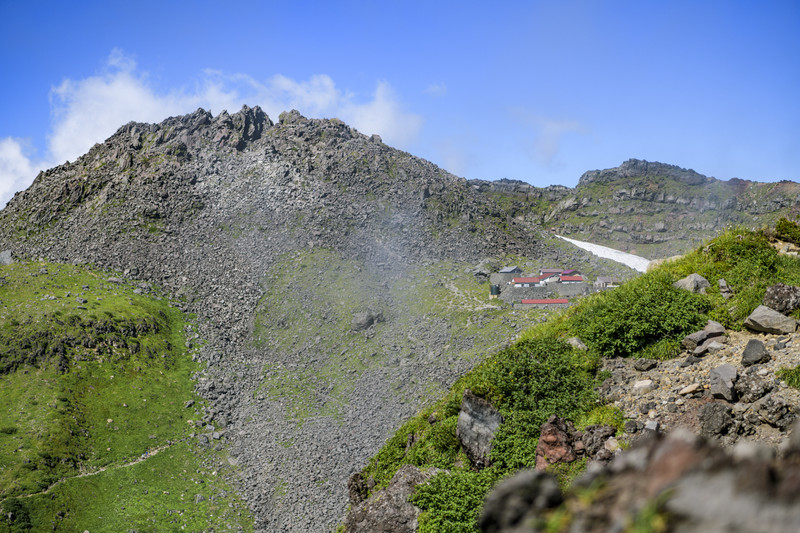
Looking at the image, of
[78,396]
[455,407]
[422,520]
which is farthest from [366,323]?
[422,520]

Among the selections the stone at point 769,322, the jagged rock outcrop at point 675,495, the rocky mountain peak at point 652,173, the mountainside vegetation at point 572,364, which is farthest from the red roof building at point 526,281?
the rocky mountain peak at point 652,173

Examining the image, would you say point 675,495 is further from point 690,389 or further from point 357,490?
point 357,490

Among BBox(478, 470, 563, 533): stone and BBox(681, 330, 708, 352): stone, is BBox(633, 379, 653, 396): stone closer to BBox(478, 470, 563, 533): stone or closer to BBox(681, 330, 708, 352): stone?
BBox(681, 330, 708, 352): stone

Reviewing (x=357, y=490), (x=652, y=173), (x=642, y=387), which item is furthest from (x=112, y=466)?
(x=652, y=173)

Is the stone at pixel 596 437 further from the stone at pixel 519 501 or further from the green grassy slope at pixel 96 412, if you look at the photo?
the green grassy slope at pixel 96 412

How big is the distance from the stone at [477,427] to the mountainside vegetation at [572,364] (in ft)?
0.71

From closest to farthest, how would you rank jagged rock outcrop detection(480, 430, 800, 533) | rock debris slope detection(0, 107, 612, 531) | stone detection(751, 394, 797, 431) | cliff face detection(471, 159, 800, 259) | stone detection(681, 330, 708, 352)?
jagged rock outcrop detection(480, 430, 800, 533), stone detection(751, 394, 797, 431), stone detection(681, 330, 708, 352), rock debris slope detection(0, 107, 612, 531), cliff face detection(471, 159, 800, 259)

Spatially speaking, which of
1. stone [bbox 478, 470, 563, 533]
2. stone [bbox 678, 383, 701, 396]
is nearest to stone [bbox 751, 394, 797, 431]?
stone [bbox 678, 383, 701, 396]

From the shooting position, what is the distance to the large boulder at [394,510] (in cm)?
1327

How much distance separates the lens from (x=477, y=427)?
14719mm

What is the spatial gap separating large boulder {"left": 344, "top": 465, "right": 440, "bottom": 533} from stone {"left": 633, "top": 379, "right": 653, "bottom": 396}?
6055 millimetres

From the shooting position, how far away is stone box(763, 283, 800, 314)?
13.1 m

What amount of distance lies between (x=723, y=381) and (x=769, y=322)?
9.28ft

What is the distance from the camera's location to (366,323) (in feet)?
203
